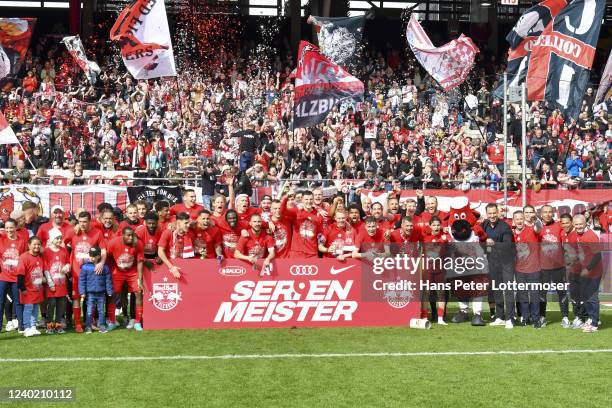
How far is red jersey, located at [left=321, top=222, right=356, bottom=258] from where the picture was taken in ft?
46.3

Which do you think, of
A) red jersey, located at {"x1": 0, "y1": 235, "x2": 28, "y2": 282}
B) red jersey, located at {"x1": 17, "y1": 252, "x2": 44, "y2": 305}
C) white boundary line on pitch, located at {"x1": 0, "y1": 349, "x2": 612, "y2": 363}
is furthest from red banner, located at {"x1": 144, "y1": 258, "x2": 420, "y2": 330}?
white boundary line on pitch, located at {"x1": 0, "y1": 349, "x2": 612, "y2": 363}

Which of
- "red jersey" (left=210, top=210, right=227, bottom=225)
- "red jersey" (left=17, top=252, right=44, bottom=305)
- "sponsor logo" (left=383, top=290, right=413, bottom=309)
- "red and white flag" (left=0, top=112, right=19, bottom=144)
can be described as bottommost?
"sponsor logo" (left=383, top=290, right=413, bottom=309)

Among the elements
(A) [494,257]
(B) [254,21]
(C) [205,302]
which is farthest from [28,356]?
(B) [254,21]

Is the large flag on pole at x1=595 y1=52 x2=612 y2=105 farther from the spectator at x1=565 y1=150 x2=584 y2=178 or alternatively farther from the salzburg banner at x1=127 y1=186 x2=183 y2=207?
the salzburg banner at x1=127 y1=186 x2=183 y2=207

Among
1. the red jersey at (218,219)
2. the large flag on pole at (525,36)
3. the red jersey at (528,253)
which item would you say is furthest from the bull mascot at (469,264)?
the large flag on pole at (525,36)

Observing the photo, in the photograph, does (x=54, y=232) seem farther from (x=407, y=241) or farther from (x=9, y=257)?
(x=407, y=241)

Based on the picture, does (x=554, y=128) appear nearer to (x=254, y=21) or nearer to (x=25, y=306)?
(x=254, y=21)

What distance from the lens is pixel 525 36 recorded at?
2162 centimetres

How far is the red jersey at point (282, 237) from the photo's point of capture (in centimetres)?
1424

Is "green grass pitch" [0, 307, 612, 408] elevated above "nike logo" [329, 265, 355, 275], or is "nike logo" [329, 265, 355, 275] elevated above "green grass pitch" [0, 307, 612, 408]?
"nike logo" [329, 265, 355, 275]

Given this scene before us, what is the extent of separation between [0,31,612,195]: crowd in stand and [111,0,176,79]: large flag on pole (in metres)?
2.53

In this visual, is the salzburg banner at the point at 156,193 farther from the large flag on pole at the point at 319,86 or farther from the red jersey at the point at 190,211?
the red jersey at the point at 190,211

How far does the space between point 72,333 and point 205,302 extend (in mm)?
1948

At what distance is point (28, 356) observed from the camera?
11.6 meters
